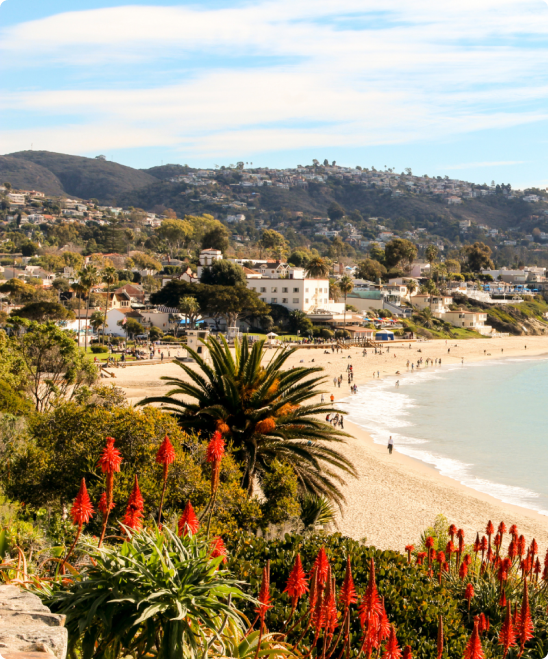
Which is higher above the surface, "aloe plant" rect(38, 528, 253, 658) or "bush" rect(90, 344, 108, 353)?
"aloe plant" rect(38, 528, 253, 658)

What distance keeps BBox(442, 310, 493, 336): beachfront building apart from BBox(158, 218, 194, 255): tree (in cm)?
5508

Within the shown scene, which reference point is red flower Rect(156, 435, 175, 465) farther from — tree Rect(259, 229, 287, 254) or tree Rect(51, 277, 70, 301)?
tree Rect(259, 229, 287, 254)

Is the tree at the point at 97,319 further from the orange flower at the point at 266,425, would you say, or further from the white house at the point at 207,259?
the orange flower at the point at 266,425

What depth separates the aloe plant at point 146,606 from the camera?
3559 mm

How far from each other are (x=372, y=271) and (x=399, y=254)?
7.96 meters

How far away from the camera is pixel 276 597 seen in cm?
591

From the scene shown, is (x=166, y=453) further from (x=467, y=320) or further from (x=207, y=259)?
(x=467, y=320)

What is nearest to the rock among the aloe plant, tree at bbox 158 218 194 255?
the aloe plant

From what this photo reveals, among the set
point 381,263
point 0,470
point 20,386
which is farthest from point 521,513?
point 381,263

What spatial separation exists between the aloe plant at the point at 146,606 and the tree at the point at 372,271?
354 ft

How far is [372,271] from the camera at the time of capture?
364ft

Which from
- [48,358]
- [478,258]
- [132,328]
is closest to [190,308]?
[132,328]

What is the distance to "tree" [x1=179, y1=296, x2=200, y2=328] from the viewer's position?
6581 centimetres

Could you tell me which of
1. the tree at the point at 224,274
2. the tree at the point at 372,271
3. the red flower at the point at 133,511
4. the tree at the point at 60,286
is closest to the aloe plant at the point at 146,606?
the red flower at the point at 133,511
